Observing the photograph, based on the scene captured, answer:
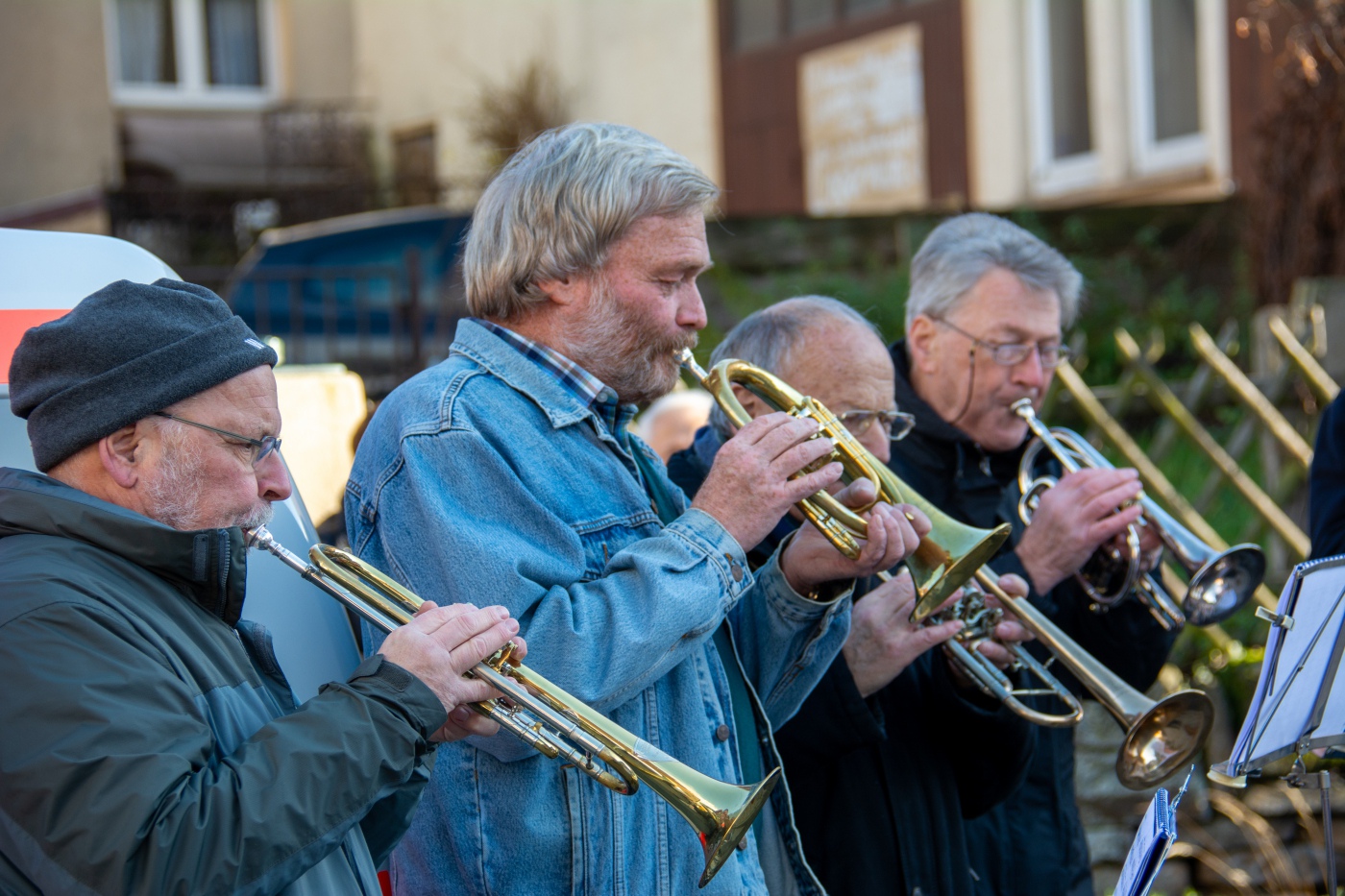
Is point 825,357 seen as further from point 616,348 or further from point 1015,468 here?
point 1015,468

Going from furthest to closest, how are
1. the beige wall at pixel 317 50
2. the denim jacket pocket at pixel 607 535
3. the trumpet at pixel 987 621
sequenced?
the beige wall at pixel 317 50 < the trumpet at pixel 987 621 < the denim jacket pocket at pixel 607 535

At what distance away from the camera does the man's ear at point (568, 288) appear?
2.40 meters

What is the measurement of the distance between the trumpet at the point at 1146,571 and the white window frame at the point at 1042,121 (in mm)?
7826

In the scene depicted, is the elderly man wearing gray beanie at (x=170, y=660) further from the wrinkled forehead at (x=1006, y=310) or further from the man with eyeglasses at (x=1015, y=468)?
the wrinkled forehead at (x=1006, y=310)

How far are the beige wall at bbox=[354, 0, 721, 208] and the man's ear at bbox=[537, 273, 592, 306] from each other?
415 inches

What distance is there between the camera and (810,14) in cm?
1275

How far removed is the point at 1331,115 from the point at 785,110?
7.00 m

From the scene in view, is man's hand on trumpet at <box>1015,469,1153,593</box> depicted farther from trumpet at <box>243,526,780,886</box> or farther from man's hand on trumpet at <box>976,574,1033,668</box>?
trumpet at <box>243,526,780,886</box>

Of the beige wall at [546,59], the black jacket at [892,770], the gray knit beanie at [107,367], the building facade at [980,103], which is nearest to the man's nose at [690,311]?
the black jacket at [892,770]

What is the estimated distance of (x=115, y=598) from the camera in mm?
1727

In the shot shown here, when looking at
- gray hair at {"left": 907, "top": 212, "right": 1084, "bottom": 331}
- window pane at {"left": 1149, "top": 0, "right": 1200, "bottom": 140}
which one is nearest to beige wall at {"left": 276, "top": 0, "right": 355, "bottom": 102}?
window pane at {"left": 1149, "top": 0, "right": 1200, "bottom": 140}

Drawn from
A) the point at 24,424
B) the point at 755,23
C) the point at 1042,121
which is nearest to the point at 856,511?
the point at 24,424

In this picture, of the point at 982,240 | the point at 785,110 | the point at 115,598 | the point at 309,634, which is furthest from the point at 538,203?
the point at 785,110

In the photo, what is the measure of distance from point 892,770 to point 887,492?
566 mm
